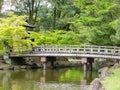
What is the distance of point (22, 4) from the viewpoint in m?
56.8

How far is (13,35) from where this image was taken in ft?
131

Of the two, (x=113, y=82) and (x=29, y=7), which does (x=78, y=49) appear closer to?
(x=113, y=82)

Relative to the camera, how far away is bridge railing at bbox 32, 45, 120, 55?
35.5m

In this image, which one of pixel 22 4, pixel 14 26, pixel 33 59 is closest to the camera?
pixel 14 26

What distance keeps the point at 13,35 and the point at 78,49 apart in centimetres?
789

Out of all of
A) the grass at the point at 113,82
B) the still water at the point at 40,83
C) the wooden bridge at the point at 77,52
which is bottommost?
the still water at the point at 40,83

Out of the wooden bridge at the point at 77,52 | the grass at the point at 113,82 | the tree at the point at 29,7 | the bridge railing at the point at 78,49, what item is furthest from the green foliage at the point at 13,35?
the grass at the point at 113,82

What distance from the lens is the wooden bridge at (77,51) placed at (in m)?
35.4

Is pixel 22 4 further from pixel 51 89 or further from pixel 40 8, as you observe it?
pixel 51 89

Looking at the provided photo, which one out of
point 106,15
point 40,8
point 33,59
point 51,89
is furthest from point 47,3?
point 51,89

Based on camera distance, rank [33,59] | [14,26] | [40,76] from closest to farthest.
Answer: [40,76], [14,26], [33,59]

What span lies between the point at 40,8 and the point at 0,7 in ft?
23.8

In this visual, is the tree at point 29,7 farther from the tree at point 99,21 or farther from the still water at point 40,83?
the still water at point 40,83

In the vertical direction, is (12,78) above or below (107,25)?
below
